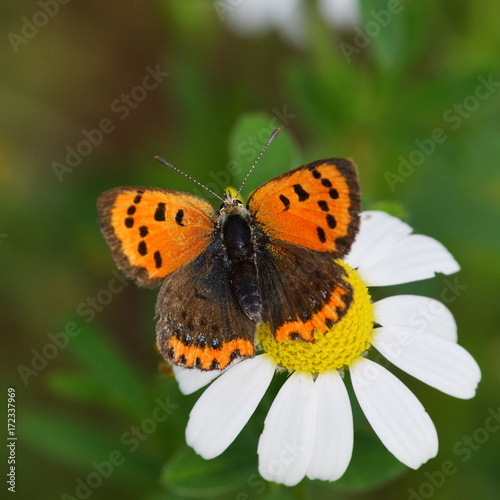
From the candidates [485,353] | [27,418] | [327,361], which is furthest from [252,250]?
[485,353]

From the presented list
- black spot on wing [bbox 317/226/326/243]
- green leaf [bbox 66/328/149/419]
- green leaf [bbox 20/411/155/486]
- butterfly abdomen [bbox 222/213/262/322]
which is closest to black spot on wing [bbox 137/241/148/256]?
butterfly abdomen [bbox 222/213/262/322]

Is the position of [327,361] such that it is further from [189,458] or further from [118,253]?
[118,253]

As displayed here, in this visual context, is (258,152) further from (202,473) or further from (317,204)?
(202,473)

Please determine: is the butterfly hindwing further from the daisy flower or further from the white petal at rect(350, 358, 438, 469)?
the white petal at rect(350, 358, 438, 469)

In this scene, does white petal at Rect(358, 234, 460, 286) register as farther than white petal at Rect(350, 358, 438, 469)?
Yes

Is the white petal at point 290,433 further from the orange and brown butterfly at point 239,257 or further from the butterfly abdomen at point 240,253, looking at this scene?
the butterfly abdomen at point 240,253

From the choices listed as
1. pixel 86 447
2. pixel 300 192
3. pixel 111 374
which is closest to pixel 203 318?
pixel 300 192

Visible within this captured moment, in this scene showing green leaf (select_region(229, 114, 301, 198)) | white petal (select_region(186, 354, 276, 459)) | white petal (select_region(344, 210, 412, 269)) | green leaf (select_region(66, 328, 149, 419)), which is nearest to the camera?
white petal (select_region(186, 354, 276, 459))

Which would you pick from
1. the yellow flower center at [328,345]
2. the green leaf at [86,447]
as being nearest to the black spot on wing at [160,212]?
the yellow flower center at [328,345]
